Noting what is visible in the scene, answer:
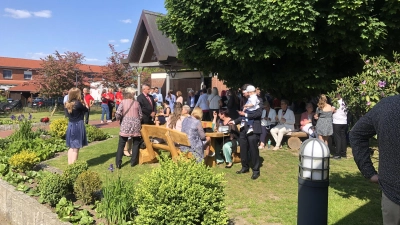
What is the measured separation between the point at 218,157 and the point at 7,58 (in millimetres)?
51224

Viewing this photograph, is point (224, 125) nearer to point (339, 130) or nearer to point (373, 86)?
point (339, 130)

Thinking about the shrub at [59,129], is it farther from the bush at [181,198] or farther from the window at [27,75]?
the window at [27,75]

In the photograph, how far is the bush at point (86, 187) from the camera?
468 centimetres

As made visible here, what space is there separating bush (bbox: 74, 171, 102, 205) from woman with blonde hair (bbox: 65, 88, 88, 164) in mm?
2173

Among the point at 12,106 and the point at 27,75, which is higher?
the point at 27,75

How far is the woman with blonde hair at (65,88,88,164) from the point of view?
664cm

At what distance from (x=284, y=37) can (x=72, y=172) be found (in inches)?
205

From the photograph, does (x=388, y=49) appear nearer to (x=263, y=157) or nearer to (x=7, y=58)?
(x=263, y=157)

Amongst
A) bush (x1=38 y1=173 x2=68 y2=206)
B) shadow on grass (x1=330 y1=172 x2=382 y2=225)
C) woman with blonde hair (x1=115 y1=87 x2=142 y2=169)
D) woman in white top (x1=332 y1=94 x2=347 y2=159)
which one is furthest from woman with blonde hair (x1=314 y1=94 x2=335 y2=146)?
bush (x1=38 y1=173 x2=68 y2=206)

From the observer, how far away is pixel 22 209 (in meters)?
4.76

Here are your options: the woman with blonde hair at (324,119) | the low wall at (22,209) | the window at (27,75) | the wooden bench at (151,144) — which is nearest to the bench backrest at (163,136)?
the wooden bench at (151,144)

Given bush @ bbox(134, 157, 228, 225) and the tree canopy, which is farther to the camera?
the tree canopy

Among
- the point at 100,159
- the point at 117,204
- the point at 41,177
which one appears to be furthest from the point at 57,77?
the point at 117,204

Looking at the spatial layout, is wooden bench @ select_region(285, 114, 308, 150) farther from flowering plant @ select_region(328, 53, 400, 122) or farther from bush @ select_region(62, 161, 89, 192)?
bush @ select_region(62, 161, 89, 192)
